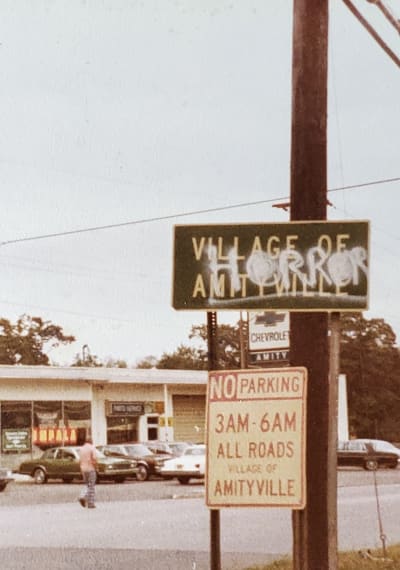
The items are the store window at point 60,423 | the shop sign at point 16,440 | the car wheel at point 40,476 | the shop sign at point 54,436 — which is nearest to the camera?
the car wheel at point 40,476

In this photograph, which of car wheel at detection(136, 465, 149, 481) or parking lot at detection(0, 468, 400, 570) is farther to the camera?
car wheel at detection(136, 465, 149, 481)

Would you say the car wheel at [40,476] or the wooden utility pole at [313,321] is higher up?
the wooden utility pole at [313,321]

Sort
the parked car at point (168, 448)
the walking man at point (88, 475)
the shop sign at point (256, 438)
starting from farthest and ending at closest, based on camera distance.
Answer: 1. the parked car at point (168, 448)
2. the walking man at point (88, 475)
3. the shop sign at point (256, 438)

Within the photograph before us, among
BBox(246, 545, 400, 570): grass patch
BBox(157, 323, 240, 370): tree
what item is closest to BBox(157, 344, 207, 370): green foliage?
BBox(157, 323, 240, 370): tree

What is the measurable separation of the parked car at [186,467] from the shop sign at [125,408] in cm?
1582

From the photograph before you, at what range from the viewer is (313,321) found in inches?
331

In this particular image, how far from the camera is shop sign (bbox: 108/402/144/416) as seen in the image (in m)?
52.9

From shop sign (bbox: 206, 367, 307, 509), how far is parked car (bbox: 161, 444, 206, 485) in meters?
28.9

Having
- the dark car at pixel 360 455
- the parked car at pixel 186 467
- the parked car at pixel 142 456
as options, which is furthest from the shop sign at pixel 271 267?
Answer: the dark car at pixel 360 455

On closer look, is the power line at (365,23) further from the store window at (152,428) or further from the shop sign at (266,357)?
the store window at (152,428)

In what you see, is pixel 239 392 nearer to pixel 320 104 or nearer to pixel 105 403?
pixel 320 104

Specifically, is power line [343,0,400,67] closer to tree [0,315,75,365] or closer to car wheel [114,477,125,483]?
car wheel [114,477,125,483]

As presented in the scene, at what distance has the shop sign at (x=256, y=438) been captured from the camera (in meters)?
7.14

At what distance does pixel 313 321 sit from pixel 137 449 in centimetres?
3385
